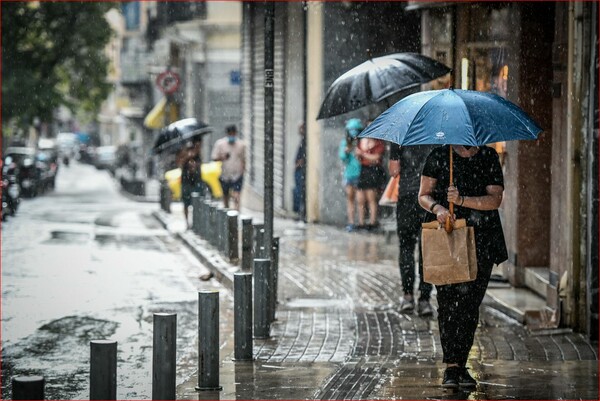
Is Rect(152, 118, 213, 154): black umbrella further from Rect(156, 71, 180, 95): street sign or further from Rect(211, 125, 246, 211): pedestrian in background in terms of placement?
Rect(156, 71, 180, 95): street sign

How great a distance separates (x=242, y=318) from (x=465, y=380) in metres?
1.93

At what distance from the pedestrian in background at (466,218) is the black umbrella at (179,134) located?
1294cm

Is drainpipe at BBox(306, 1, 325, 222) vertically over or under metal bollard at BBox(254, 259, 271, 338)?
over

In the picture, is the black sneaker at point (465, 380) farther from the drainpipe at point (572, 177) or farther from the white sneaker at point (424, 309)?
the white sneaker at point (424, 309)

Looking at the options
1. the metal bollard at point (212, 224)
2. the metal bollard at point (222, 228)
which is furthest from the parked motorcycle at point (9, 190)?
the metal bollard at point (222, 228)

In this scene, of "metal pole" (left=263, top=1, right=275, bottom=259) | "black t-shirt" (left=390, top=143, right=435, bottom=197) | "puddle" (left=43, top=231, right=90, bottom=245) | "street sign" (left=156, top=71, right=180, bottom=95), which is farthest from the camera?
"street sign" (left=156, top=71, right=180, bottom=95)

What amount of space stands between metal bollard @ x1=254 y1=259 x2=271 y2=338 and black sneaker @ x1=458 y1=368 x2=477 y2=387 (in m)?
2.50

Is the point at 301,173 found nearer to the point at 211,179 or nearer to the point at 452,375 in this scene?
the point at 211,179

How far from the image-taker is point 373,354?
10328 millimetres

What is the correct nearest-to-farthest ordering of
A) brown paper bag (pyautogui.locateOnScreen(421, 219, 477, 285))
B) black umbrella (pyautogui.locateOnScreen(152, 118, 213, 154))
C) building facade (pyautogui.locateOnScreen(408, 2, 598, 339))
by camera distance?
brown paper bag (pyautogui.locateOnScreen(421, 219, 477, 285))
building facade (pyautogui.locateOnScreen(408, 2, 598, 339))
black umbrella (pyautogui.locateOnScreen(152, 118, 213, 154))

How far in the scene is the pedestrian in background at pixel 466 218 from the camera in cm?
877

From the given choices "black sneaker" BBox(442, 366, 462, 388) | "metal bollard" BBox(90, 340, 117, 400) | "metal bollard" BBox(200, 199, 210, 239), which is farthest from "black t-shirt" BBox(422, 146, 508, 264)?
"metal bollard" BBox(200, 199, 210, 239)

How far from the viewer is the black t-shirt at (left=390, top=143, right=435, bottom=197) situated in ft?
38.8

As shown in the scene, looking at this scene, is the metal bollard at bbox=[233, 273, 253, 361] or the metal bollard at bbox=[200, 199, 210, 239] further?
the metal bollard at bbox=[200, 199, 210, 239]
